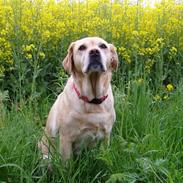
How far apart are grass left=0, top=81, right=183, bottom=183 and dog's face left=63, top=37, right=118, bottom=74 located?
0.53 meters

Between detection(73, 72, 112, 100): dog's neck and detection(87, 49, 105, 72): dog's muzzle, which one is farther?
detection(73, 72, 112, 100): dog's neck

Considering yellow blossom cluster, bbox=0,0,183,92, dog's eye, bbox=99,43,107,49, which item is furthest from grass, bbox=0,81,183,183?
yellow blossom cluster, bbox=0,0,183,92

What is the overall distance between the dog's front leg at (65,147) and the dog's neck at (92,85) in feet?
1.26

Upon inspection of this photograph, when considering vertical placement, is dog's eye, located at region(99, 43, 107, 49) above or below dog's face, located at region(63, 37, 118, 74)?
above

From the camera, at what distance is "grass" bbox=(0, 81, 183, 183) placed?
3.55 metres

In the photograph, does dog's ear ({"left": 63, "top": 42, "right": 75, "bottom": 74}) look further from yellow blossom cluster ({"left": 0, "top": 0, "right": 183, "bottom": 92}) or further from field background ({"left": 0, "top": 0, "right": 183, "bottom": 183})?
yellow blossom cluster ({"left": 0, "top": 0, "right": 183, "bottom": 92})

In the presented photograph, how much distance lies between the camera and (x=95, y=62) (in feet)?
13.0

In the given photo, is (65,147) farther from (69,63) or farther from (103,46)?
(103,46)

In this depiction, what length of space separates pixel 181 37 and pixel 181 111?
182 cm

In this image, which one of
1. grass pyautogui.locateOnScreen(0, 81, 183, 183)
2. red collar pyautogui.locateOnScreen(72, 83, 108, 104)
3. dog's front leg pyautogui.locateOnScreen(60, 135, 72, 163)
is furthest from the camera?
red collar pyautogui.locateOnScreen(72, 83, 108, 104)

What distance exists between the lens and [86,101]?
4.05m

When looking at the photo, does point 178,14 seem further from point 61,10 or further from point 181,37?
point 61,10

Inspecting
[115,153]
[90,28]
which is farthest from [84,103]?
[90,28]

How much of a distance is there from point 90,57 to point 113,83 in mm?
1508
